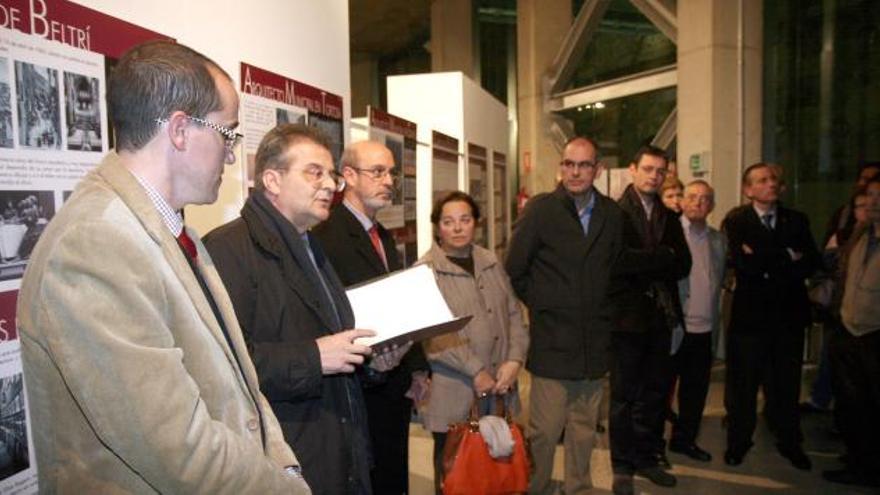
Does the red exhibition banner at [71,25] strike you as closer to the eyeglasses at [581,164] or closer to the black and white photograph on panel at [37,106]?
the black and white photograph on panel at [37,106]

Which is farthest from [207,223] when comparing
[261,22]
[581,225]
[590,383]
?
[590,383]

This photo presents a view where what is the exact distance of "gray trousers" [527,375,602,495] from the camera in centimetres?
323

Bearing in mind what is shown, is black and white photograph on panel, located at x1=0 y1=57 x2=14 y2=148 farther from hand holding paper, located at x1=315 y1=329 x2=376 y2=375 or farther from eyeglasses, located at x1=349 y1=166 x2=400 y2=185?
eyeglasses, located at x1=349 y1=166 x2=400 y2=185

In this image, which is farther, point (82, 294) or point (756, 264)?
point (756, 264)

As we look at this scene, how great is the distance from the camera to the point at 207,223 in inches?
90.3

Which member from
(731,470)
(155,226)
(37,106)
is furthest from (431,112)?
(155,226)

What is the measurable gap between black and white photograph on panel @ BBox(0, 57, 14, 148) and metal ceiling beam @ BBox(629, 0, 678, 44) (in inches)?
289

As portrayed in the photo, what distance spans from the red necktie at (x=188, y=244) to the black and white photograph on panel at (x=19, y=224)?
0.41m

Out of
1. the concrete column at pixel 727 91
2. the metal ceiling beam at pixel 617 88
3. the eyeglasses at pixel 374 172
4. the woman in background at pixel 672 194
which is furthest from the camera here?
the metal ceiling beam at pixel 617 88

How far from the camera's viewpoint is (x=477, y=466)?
8.79ft

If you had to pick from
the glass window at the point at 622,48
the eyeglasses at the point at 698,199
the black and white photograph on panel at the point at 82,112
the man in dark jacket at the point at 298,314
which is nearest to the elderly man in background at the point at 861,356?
the eyeglasses at the point at 698,199

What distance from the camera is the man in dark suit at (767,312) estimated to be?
149 inches

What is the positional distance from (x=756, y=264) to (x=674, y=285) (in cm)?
51

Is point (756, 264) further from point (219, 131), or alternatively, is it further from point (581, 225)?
point (219, 131)
